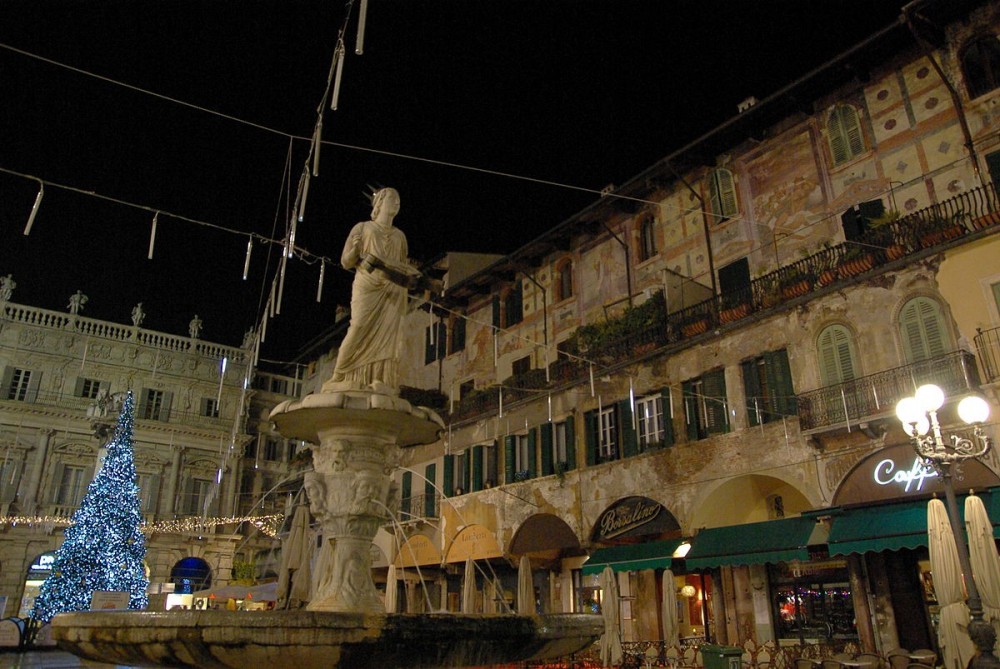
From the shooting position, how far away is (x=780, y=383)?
16.6 m

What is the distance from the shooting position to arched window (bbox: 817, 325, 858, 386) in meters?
15.5

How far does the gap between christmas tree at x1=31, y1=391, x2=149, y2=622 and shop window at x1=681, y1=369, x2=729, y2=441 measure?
65.2 feet

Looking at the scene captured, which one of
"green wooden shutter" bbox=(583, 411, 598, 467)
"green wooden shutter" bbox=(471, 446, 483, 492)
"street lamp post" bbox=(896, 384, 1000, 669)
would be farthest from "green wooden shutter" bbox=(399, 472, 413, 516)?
"street lamp post" bbox=(896, 384, 1000, 669)

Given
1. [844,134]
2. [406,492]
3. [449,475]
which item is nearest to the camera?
[844,134]

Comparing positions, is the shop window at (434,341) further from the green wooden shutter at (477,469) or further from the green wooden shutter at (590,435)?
the green wooden shutter at (590,435)

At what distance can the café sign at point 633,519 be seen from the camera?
60.8ft

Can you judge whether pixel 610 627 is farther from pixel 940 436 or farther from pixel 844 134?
pixel 844 134

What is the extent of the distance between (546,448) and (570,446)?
3.53 feet

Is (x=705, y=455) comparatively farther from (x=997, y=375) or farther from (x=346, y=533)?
(x=346, y=533)

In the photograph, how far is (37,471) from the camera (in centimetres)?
3541

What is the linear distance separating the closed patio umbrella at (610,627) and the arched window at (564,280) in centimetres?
1053

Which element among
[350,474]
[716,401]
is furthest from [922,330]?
[350,474]

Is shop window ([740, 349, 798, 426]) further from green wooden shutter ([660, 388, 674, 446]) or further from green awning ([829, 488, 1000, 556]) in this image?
green awning ([829, 488, 1000, 556])

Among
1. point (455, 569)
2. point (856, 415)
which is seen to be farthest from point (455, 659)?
point (455, 569)
